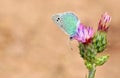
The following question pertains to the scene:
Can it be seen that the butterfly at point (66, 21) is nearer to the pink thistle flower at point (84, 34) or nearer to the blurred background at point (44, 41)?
the pink thistle flower at point (84, 34)

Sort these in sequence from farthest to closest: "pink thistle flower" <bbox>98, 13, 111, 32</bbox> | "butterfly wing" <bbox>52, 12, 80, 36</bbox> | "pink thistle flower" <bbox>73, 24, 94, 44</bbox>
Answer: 1. "pink thistle flower" <bbox>98, 13, 111, 32</bbox>
2. "pink thistle flower" <bbox>73, 24, 94, 44</bbox>
3. "butterfly wing" <bbox>52, 12, 80, 36</bbox>

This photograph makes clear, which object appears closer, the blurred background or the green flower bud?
the green flower bud

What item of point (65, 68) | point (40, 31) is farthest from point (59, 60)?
point (40, 31)

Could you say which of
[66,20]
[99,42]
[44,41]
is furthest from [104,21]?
[44,41]

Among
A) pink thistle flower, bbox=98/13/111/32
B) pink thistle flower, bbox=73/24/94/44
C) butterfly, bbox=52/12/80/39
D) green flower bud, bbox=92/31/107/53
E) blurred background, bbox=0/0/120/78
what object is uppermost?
butterfly, bbox=52/12/80/39

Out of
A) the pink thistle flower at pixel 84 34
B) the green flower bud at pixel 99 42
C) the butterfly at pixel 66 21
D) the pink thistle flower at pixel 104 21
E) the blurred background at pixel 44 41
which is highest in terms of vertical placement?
the butterfly at pixel 66 21

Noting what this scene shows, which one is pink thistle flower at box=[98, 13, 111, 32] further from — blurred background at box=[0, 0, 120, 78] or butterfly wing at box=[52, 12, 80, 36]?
blurred background at box=[0, 0, 120, 78]

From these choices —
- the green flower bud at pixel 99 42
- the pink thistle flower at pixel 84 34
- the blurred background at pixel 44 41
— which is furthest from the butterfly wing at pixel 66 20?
the blurred background at pixel 44 41

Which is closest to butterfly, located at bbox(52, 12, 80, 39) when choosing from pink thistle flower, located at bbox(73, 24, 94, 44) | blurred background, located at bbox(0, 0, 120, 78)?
pink thistle flower, located at bbox(73, 24, 94, 44)
